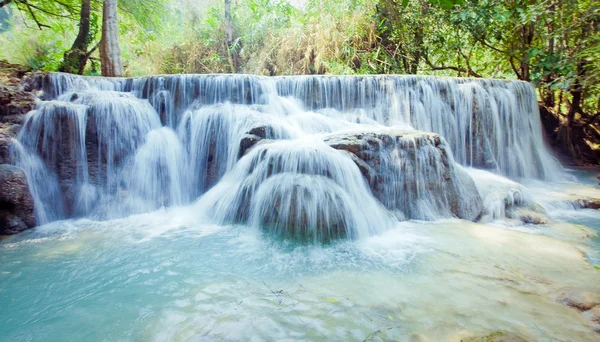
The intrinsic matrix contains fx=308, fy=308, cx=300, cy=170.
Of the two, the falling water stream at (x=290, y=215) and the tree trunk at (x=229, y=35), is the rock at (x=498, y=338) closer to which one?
the falling water stream at (x=290, y=215)

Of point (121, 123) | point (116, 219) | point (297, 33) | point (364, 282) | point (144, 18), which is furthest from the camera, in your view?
point (297, 33)

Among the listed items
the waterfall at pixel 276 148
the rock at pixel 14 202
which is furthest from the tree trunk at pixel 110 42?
the rock at pixel 14 202

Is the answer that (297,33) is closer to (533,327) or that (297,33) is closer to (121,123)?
(121,123)

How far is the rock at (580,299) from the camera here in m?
2.23

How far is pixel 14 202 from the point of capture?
418cm

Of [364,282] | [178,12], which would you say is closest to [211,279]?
[364,282]

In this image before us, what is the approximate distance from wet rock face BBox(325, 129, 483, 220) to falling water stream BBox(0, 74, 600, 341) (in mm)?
27

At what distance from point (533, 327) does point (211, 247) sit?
301 centimetres

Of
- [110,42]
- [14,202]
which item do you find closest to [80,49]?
[110,42]

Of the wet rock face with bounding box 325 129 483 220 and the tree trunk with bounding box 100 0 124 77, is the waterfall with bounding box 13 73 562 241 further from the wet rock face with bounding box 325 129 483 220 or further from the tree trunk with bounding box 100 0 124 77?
the tree trunk with bounding box 100 0 124 77

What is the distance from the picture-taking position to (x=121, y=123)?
5480 mm

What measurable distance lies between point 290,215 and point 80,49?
835 centimetres

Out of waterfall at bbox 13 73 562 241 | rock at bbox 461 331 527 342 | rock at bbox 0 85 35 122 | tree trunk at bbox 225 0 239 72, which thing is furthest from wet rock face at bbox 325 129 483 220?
tree trunk at bbox 225 0 239 72

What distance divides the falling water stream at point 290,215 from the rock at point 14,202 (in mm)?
231
